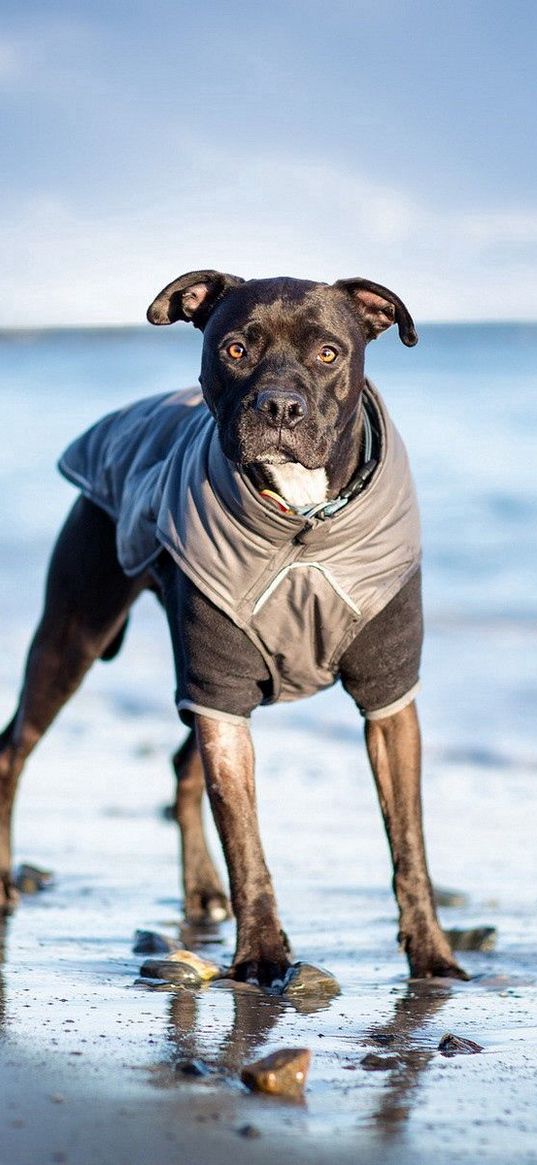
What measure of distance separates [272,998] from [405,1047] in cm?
70

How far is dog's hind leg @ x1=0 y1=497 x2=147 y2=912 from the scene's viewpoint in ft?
19.8

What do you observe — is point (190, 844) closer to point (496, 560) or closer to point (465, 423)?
point (496, 560)

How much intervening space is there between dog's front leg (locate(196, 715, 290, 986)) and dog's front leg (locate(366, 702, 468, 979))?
39 cm

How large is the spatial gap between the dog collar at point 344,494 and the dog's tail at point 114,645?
1.80 m

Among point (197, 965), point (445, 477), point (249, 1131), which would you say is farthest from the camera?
point (445, 477)

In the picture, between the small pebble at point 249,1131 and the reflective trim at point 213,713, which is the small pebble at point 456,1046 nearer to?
the small pebble at point 249,1131

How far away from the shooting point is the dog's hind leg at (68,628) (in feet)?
19.8

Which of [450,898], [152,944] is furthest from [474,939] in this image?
[152,944]

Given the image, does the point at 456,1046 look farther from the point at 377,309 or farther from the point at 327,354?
the point at 377,309

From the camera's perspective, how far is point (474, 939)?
4961 mm

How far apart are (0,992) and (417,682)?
155cm

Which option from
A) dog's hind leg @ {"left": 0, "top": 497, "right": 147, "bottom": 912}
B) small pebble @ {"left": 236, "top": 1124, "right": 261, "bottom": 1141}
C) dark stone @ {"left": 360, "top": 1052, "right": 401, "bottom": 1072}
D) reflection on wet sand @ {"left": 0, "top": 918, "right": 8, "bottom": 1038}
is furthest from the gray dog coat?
small pebble @ {"left": 236, "top": 1124, "right": 261, "bottom": 1141}

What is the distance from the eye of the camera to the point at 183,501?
4.77 metres

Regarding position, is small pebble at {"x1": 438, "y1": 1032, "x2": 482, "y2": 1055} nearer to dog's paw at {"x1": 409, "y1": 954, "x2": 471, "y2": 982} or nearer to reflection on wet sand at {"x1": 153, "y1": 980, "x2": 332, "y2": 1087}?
reflection on wet sand at {"x1": 153, "y1": 980, "x2": 332, "y2": 1087}
